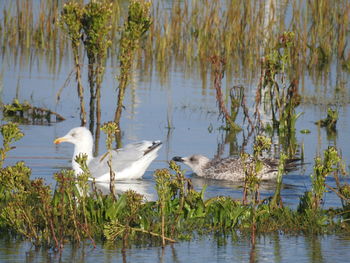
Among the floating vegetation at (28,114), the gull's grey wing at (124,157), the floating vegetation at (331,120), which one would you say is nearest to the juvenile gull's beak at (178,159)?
the gull's grey wing at (124,157)

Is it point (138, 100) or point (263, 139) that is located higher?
point (263, 139)

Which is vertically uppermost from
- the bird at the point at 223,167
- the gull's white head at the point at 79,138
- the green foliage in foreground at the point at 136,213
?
the green foliage in foreground at the point at 136,213

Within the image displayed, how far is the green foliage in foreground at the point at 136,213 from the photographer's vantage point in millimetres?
6992

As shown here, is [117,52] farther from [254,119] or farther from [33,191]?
[33,191]

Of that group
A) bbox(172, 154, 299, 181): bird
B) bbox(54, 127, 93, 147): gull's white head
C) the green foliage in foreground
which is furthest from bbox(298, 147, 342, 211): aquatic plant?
bbox(54, 127, 93, 147): gull's white head

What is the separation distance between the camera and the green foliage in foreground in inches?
275

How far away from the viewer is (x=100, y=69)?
14.2 meters

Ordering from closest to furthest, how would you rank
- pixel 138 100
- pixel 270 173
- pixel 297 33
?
pixel 270 173 < pixel 138 100 < pixel 297 33

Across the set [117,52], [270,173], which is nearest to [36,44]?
[117,52]

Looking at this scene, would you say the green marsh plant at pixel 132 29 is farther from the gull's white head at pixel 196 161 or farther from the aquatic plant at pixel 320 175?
the aquatic plant at pixel 320 175

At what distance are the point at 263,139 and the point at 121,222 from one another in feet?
4.50

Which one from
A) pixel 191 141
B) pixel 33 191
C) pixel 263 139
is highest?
pixel 263 139

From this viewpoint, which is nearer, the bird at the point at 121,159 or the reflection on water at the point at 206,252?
the reflection on water at the point at 206,252

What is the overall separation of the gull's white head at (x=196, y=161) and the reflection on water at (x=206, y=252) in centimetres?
447
